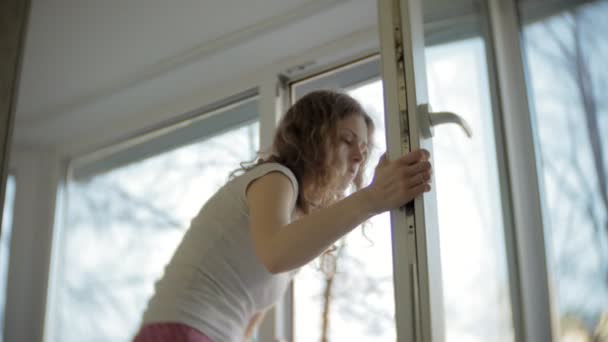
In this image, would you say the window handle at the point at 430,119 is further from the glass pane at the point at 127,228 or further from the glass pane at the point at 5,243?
the glass pane at the point at 5,243

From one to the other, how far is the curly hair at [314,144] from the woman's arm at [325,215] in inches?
6.2

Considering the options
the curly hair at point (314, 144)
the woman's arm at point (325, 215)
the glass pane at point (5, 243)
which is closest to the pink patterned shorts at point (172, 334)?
the woman's arm at point (325, 215)

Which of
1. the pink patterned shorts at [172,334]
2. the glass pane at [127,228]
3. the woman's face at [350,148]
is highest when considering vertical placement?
the glass pane at [127,228]

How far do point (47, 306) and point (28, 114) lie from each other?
2.42 feet

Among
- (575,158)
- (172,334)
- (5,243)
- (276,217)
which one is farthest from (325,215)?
(5,243)

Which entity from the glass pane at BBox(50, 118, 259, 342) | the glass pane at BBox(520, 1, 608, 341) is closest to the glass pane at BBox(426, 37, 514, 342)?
the glass pane at BBox(520, 1, 608, 341)

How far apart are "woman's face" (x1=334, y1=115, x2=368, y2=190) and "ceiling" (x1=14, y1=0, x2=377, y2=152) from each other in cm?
51

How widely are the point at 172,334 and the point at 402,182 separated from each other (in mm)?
481

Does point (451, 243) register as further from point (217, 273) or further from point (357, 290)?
point (357, 290)

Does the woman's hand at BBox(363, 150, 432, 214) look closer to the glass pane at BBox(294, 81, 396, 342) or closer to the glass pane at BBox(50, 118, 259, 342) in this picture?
the glass pane at BBox(294, 81, 396, 342)

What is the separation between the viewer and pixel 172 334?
43.7 inches

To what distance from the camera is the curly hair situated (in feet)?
4.04

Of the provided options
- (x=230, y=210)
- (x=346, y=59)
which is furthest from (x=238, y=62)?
(x=230, y=210)

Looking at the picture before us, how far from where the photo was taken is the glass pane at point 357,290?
1587 mm
